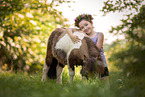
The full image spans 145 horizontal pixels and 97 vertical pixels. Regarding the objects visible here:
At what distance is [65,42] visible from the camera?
124 inches

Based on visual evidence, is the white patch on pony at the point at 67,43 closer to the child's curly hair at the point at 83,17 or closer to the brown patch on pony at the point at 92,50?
the brown patch on pony at the point at 92,50

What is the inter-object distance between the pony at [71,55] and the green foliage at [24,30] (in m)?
1.20

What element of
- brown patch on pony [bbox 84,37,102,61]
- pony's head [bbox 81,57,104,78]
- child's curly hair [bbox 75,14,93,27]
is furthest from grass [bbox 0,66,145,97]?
child's curly hair [bbox 75,14,93,27]

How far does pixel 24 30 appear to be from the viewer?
5.44 metres

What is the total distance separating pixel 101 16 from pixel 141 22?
0.99m

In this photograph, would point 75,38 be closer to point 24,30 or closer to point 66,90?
point 66,90

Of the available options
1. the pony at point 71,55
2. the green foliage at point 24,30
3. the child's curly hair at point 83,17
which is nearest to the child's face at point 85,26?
the child's curly hair at point 83,17

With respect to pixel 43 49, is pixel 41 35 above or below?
above

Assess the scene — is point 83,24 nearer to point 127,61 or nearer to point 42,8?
point 127,61

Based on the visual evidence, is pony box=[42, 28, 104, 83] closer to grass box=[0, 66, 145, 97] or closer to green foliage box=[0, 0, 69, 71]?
grass box=[0, 66, 145, 97]

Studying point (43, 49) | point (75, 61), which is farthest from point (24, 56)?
point (75, 61)

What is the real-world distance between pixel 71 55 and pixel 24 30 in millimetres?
3331

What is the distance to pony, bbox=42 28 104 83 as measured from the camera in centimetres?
251

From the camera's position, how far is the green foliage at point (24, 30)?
434 centimetres
